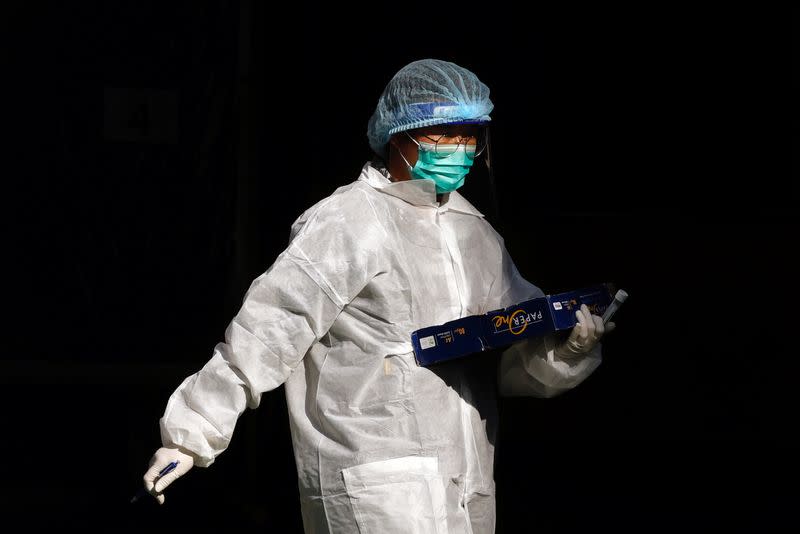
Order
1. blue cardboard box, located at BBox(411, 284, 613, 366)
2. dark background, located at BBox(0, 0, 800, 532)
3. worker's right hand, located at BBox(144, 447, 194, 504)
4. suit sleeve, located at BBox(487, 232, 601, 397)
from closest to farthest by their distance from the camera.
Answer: worker's right hand, located at BBox(144, 447, 194, 504) < blue cardboard box, located at BBox(411, 284, 613, 366) < suit sleeve, located at BBox(487, 232, 601, 397) < dark background, located at BBox(0, 0, 800, 532)

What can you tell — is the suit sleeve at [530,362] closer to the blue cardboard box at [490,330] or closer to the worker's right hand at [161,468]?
the blue cardboard box at [490,330]

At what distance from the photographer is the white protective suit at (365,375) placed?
2.32 meters

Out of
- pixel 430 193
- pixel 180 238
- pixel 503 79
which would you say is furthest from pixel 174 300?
pixel 430 193

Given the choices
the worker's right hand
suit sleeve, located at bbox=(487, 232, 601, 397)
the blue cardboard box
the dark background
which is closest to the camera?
the worker's right hand

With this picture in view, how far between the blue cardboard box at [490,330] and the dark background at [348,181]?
5.42 ft

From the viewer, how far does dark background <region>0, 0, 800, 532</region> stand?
391 centimetres

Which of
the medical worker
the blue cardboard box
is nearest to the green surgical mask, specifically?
the medical worker

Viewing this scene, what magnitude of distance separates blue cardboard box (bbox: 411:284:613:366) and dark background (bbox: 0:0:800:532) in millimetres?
1652

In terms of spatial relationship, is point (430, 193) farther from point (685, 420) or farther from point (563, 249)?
point (685, 420)

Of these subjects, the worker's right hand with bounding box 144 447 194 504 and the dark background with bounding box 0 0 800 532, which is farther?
the dark background with bounding box 0 0 800 532

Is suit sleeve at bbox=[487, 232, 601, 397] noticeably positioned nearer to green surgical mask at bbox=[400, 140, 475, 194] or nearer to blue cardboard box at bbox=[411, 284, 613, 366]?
blue cardboard box at bbox=[411, 284, 613, 366]

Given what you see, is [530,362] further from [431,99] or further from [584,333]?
[431,99]

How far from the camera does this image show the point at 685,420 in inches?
165

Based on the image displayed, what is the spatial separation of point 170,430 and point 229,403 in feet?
0.41
